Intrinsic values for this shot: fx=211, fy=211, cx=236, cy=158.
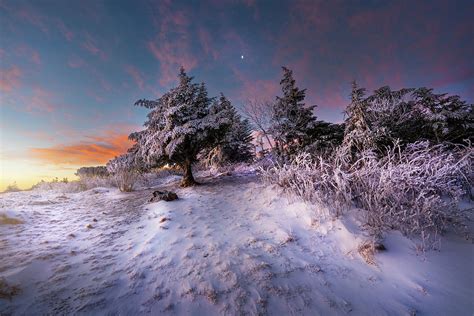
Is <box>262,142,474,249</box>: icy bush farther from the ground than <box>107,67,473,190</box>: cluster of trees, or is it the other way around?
<box>107,67,473,190</box>: cluster of trees

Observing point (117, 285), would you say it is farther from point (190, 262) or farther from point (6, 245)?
point (6, 245)

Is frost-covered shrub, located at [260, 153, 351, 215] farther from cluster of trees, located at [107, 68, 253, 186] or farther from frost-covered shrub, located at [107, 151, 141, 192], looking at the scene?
frost-covered shrub, located at [107, 151, 141, 192]

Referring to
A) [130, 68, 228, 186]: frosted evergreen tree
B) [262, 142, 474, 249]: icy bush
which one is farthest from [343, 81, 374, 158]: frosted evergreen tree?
[130, 68, 228, 186]: frosted evergreen tree

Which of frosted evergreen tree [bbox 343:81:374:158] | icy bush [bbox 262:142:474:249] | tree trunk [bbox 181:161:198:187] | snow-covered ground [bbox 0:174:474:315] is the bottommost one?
snow-covered ground [bbox 0:174:474:315]

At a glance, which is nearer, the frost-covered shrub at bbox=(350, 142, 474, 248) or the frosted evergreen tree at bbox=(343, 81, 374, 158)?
the frost-covered shrub at bbox=(350, 142, 474, 248)

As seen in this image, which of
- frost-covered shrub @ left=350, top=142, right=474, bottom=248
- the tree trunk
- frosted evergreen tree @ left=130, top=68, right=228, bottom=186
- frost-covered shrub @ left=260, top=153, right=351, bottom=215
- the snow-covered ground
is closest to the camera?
the snow-covered ground

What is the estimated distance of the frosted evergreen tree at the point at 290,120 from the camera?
15141 mm

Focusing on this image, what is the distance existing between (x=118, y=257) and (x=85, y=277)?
2.11 ft

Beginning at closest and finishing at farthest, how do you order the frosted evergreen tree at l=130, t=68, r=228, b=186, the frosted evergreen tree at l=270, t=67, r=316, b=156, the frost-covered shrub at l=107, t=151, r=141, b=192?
the frosted evergreen tree at l=130, t=68, r=228, b=186 < the frost-covered shrub at l=107, t=151, r=141, b=192 < the frosted evergreen tree at l=270, t=67, r=316, b=156

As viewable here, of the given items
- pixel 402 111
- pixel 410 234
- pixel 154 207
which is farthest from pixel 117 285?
pixel 402 111

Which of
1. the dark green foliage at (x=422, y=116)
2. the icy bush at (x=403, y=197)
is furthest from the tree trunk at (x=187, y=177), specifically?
the dark green foliage at (x=422, y=116)

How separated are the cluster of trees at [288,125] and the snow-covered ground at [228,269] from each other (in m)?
4.01

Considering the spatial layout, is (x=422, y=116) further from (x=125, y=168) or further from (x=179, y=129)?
(x=125, y=168)

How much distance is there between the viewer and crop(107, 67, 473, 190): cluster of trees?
948cm
